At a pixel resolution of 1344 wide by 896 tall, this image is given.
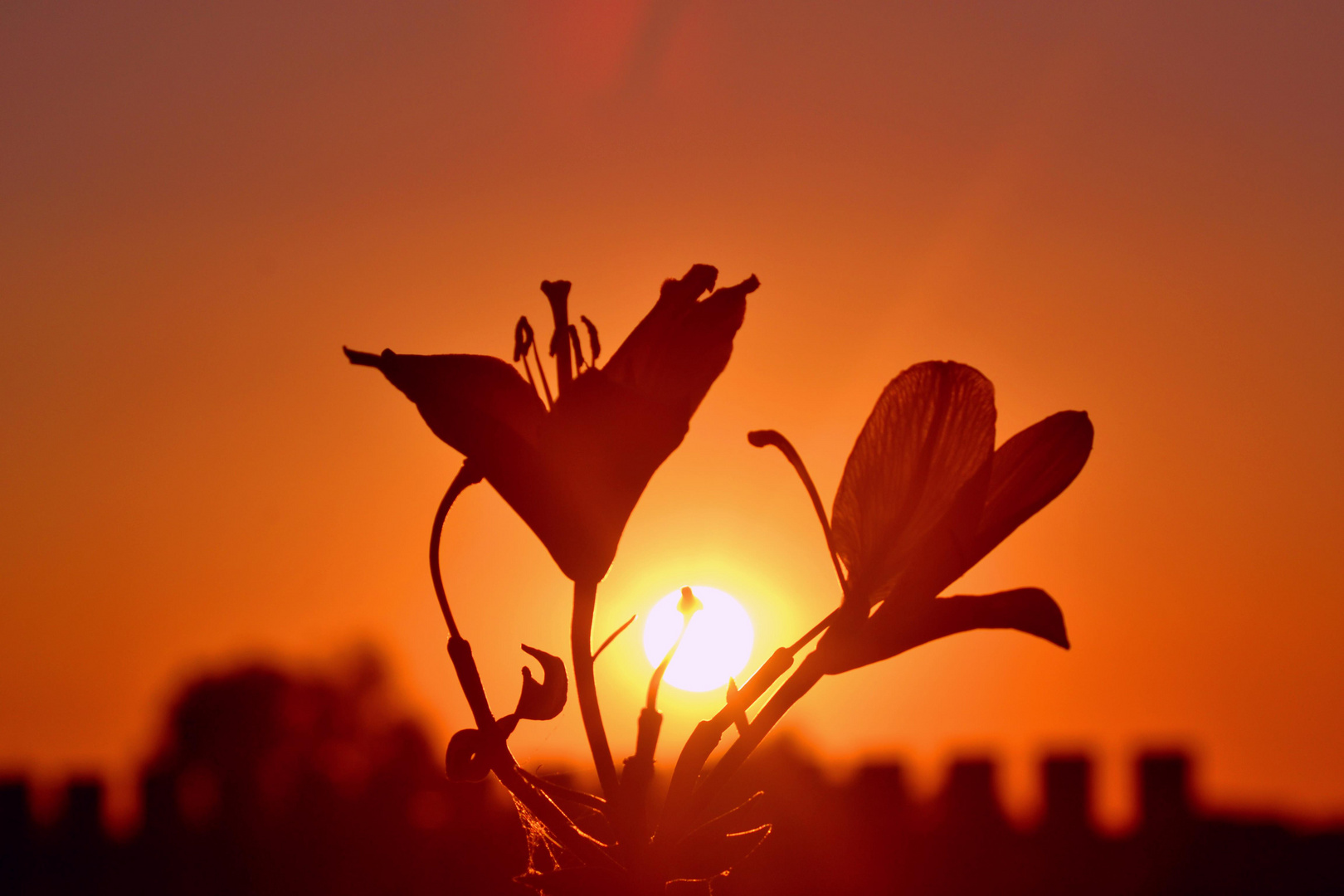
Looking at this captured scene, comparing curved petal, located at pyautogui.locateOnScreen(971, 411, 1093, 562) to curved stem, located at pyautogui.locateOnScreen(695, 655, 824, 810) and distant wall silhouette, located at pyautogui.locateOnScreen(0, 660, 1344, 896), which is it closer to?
curved stem, located at pyautogui.locateOnScreen(695, 655, 824, 810)

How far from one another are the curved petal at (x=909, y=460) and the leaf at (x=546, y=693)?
21cm

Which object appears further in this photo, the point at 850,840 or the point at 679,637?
the point at 850,840

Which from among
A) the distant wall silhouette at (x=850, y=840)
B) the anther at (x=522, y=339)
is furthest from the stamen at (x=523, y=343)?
the distant wall silhouette at (x=850, y=840)

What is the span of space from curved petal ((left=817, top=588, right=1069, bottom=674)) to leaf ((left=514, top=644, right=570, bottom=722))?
18 cm

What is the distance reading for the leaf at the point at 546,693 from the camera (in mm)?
862

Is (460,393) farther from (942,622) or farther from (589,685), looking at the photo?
(942,622)

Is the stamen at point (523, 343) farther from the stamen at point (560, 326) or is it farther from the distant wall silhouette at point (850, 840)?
the distant wall silhouette at point (850, 840)

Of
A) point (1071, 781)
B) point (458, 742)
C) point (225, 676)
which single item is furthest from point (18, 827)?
point (225, 676)

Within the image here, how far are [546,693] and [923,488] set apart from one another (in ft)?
0.97

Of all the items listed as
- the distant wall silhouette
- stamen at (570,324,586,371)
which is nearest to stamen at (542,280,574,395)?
stamen at (570,324,586,371)

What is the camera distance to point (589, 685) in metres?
0.85

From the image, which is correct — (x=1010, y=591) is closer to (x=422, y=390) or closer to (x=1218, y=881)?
(x=422, y=390)

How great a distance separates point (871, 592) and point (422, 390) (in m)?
0.34

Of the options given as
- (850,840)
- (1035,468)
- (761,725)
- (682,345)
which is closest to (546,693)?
(761,725)
